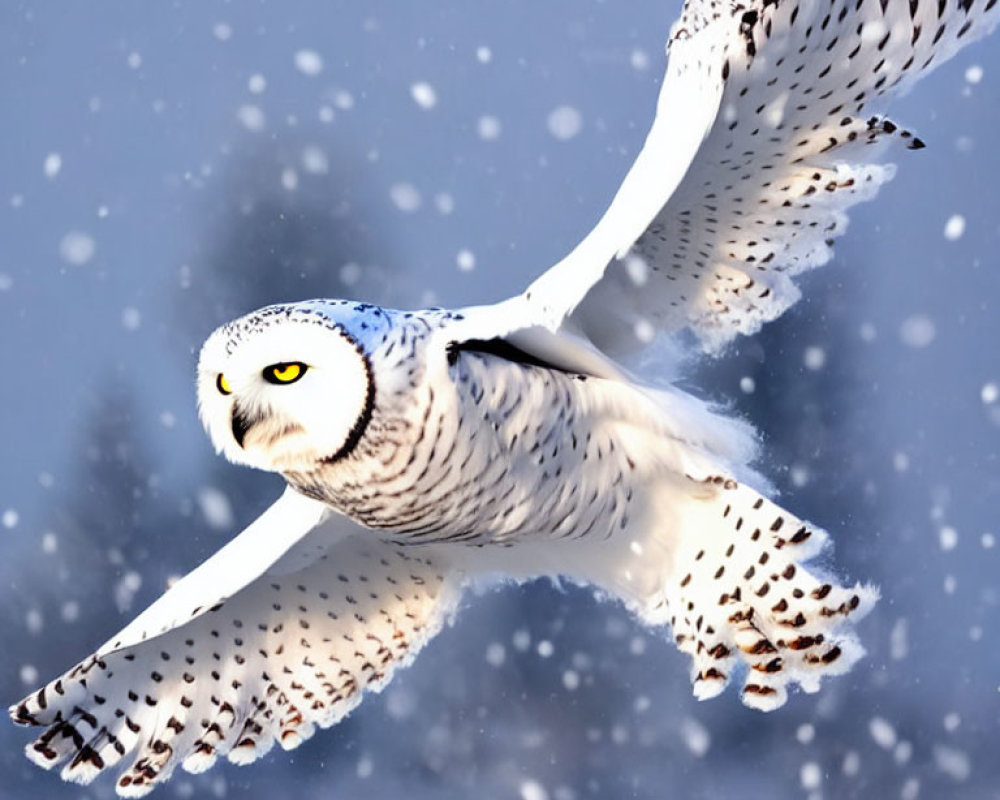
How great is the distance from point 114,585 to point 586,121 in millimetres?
2693

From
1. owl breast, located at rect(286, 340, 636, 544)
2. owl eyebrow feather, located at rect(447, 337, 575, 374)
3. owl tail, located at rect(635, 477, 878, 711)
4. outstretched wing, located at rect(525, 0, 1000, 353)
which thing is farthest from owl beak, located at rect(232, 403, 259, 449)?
owl tail, located at rect(635, 477, 878, 711)

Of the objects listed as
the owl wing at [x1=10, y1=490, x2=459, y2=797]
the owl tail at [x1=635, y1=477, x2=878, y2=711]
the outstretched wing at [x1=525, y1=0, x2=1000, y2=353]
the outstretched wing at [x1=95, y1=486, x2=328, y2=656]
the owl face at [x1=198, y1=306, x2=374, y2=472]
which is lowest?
the owl wing at [x1=10, y1=490, x2=459, y2=797]

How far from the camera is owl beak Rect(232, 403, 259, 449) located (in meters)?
1.57

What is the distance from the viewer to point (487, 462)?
1.74 meters

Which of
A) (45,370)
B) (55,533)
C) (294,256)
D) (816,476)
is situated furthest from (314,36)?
(816,476)

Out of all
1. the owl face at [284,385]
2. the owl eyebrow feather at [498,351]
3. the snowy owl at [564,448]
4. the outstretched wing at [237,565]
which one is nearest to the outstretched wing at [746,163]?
the snowy owl at [564,448]

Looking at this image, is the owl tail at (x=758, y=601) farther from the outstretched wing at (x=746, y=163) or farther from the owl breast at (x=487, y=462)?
the outstretched wing at (x=746, y=163)

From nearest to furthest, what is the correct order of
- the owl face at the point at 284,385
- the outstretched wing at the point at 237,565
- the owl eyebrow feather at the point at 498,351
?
the owl face at the point at 284,385, the owl eyebrow feather at the point at 498,351, the outstretched wing at the point at 237,565

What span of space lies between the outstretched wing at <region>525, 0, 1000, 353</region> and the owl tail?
0.28m

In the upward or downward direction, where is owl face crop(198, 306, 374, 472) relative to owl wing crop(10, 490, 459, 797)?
upward

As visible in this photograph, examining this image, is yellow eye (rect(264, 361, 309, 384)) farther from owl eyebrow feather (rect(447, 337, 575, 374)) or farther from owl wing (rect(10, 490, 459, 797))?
owl wing (rect(10, 490, 459, 797))

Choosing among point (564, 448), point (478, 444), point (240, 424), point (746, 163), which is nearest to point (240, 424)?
point (240, 424)

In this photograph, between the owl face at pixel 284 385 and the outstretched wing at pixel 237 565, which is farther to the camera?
the outstretched wing at pixel 237 565

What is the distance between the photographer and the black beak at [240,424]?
157 centimetres
